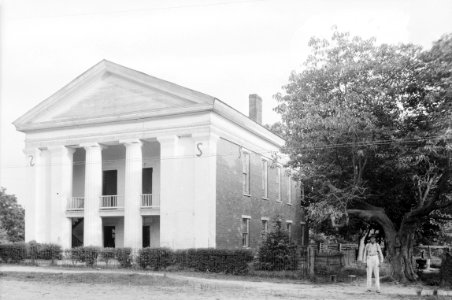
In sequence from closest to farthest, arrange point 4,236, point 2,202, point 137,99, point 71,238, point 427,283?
point 427,283, point 137,99, point 71,238, point 4,236, point 2,202

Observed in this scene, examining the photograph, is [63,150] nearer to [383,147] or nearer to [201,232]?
[201,232]

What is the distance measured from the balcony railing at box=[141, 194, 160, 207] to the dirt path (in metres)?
9.89

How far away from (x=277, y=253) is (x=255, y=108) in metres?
15.4

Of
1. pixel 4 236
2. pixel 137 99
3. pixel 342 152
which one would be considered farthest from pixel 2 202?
pixel 342 152

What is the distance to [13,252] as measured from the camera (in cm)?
3003

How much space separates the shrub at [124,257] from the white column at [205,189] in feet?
11.0

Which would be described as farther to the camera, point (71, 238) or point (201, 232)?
point (71, 238)

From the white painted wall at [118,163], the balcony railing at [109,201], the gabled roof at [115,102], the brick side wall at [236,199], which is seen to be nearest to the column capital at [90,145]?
the gabled roof at [115,102]

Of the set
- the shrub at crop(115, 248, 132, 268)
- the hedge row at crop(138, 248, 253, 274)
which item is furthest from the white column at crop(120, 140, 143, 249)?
the hedge row at crop(138, 248, 253, 274)

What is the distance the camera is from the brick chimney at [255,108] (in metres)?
37.7

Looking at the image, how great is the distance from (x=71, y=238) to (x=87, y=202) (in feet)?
10.0

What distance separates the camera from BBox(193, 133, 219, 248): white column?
27562 mm

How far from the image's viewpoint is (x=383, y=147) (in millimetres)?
23000

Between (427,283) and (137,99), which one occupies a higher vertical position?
(137,99)
